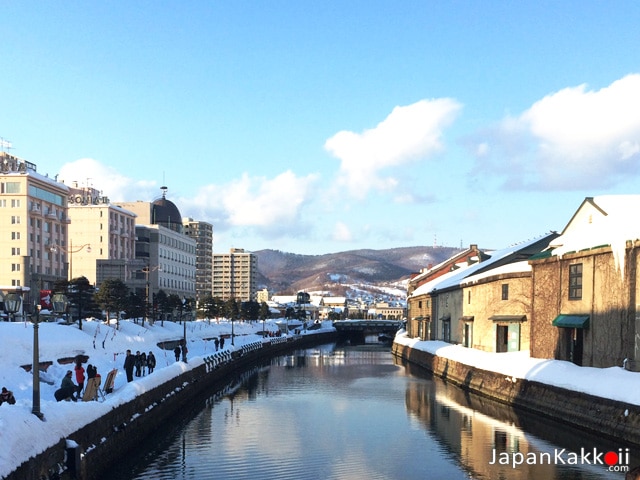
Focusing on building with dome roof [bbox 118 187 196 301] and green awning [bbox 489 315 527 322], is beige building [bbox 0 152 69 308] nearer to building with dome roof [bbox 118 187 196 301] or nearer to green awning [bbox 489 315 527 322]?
building with dome roof [bbox 118 187 196 301]

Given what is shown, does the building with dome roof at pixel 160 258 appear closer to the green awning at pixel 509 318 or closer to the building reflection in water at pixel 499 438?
the green awning at pixel 509 318

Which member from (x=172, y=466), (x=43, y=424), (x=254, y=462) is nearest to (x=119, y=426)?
(x=172, y=466)

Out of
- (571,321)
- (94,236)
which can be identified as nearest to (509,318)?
(571,321)

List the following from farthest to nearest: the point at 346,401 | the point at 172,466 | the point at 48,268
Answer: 1. the point at 48,268
2. the point at 346,401
3. the point at 172,466

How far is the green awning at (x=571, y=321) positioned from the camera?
37812 millimetres

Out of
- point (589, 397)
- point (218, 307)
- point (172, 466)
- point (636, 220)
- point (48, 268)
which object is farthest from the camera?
point (218, 307)

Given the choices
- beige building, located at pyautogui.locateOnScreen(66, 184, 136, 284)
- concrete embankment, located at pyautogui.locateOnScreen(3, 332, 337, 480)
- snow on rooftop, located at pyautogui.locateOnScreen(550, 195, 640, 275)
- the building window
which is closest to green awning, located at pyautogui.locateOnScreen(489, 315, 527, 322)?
snow on rooftop, located at pyautogui.locateOnScreen(550, 195, 640, 275)

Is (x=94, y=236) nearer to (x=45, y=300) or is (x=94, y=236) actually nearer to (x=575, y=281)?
(x=45, y=300)

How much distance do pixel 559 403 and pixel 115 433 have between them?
23141mm

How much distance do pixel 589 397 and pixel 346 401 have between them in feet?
59.9

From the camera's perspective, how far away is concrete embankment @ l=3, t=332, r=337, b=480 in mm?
19734

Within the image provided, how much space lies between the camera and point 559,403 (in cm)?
3525

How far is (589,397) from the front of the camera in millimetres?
32531

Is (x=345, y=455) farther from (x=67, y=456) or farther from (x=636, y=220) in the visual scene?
(x=636, y=220)
